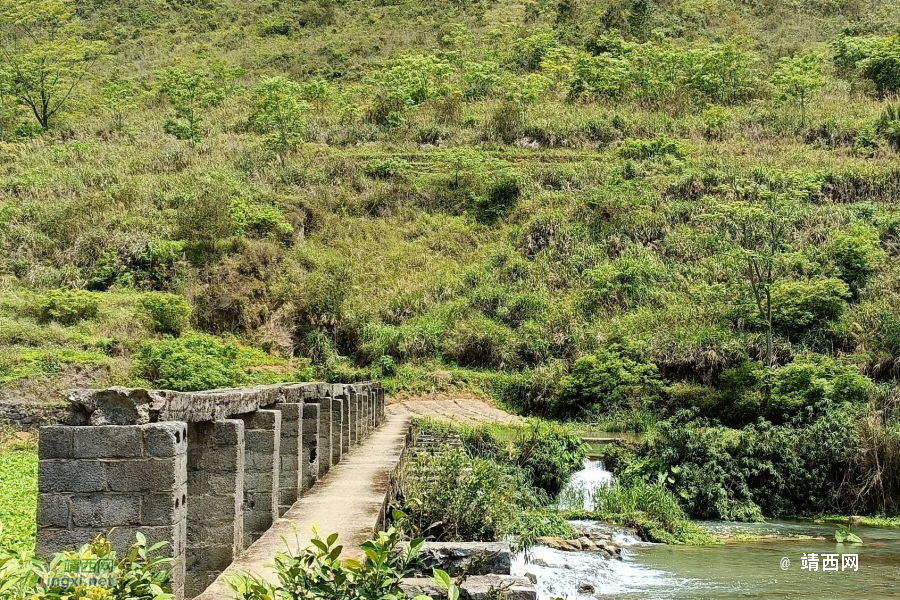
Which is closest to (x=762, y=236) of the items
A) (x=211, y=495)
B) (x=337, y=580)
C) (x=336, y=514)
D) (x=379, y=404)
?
(x=379, y=404)

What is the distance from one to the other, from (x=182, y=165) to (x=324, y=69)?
19.9m

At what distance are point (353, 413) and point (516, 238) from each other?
19915mm

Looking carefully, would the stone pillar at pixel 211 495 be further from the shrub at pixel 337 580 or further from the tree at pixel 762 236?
the tree at pixel 762 236

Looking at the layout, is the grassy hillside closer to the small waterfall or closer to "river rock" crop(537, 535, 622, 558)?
the small waterfall

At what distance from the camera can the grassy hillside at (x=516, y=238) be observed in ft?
76.9

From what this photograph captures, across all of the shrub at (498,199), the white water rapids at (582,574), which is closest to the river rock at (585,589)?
the white water rapids at (582,574)

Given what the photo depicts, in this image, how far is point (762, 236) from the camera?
26.4 metres

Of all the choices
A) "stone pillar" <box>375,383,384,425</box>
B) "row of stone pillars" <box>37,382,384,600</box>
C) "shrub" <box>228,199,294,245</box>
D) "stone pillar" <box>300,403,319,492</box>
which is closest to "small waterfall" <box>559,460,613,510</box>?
"stone pillar" <box>375,383,384,425</box>

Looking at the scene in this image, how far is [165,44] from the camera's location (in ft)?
225

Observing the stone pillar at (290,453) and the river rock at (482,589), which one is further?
the stone pillar at (290,453)

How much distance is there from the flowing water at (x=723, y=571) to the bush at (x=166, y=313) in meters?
17.2

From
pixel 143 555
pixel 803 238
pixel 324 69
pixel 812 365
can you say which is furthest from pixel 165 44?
pixel 143 555

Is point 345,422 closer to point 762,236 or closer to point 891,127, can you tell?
point 762,236

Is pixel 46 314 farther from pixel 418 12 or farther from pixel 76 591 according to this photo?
pixel 418 12
